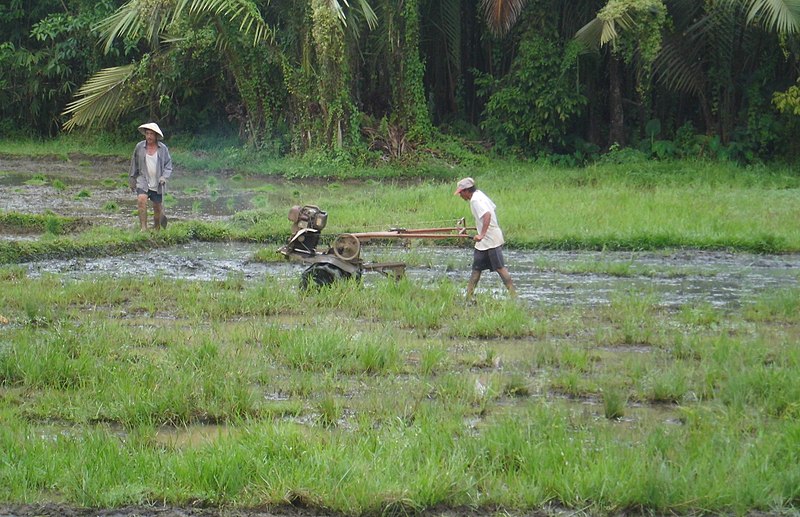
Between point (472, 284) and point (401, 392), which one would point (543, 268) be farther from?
point (401, 392)

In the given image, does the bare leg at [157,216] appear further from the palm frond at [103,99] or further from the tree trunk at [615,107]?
the tree trunk at [615,107]

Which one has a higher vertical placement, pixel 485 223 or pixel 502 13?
pixel 502 13

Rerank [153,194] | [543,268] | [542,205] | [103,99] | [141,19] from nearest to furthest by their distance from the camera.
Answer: [543,268] → [153,194] → [542,205] → [141,19] → [103,99]

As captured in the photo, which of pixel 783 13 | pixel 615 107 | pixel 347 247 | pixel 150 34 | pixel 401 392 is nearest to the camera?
pixel 401 392

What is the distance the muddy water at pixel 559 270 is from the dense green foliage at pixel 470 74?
5576mm

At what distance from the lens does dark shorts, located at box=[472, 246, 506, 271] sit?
370 inches

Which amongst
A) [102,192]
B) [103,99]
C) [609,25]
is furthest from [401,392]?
[103,99]

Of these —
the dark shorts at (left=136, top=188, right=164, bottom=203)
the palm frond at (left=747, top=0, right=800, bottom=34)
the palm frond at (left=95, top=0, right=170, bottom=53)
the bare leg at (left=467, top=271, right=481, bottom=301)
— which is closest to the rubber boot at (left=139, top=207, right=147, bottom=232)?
the dark shorts at (left=136, top=188, right=164, bottom=203)

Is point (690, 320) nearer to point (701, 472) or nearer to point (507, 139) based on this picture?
point (701, 472)

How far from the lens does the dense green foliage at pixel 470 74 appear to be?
18016 millimetres

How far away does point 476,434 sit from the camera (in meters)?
5.58

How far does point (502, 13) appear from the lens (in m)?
18.2

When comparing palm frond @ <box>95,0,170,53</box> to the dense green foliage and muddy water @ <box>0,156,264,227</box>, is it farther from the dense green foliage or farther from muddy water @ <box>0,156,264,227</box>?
muddy water @ <box>0,156,264,227</box>

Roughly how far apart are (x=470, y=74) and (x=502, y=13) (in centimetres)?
485
